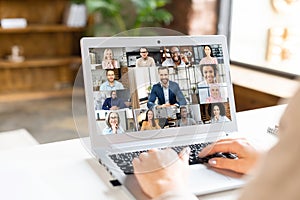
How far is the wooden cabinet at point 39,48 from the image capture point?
4.14m

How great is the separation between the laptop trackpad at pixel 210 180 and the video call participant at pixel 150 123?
0.50 ft

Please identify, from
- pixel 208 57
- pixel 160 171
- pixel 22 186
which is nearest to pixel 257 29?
pixel 208 57

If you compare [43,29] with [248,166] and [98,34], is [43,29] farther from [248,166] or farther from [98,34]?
[248,166]

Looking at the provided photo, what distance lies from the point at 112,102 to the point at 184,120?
8.4 inches

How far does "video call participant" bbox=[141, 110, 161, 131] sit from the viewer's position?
106 centimetres

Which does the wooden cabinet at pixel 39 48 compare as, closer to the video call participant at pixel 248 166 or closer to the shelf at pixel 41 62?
the shelf at pixel 41 62

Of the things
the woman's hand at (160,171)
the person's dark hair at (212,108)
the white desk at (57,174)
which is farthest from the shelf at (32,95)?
the woman's hand at (160,171)

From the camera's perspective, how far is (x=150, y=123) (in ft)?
3.51

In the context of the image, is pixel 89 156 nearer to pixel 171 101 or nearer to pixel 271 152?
pixel 171 101

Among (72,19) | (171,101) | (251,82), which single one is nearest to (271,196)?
(171,101)

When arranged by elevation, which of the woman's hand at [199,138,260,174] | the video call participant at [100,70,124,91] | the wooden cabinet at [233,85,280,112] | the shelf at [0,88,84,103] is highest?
the video call participant at [100,70,124,91]

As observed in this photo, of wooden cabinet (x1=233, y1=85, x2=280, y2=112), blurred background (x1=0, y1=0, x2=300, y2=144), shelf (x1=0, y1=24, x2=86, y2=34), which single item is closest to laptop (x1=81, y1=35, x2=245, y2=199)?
blurred background (x1=0, y1=0, x2=300, y2=144)

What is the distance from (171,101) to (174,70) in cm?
9

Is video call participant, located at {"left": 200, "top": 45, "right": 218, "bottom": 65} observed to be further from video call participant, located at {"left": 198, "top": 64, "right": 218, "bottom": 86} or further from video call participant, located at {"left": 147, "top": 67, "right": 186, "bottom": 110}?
video call participant, located at {"left": 147, "top": 67, "right": 186, "bottom": 110}
